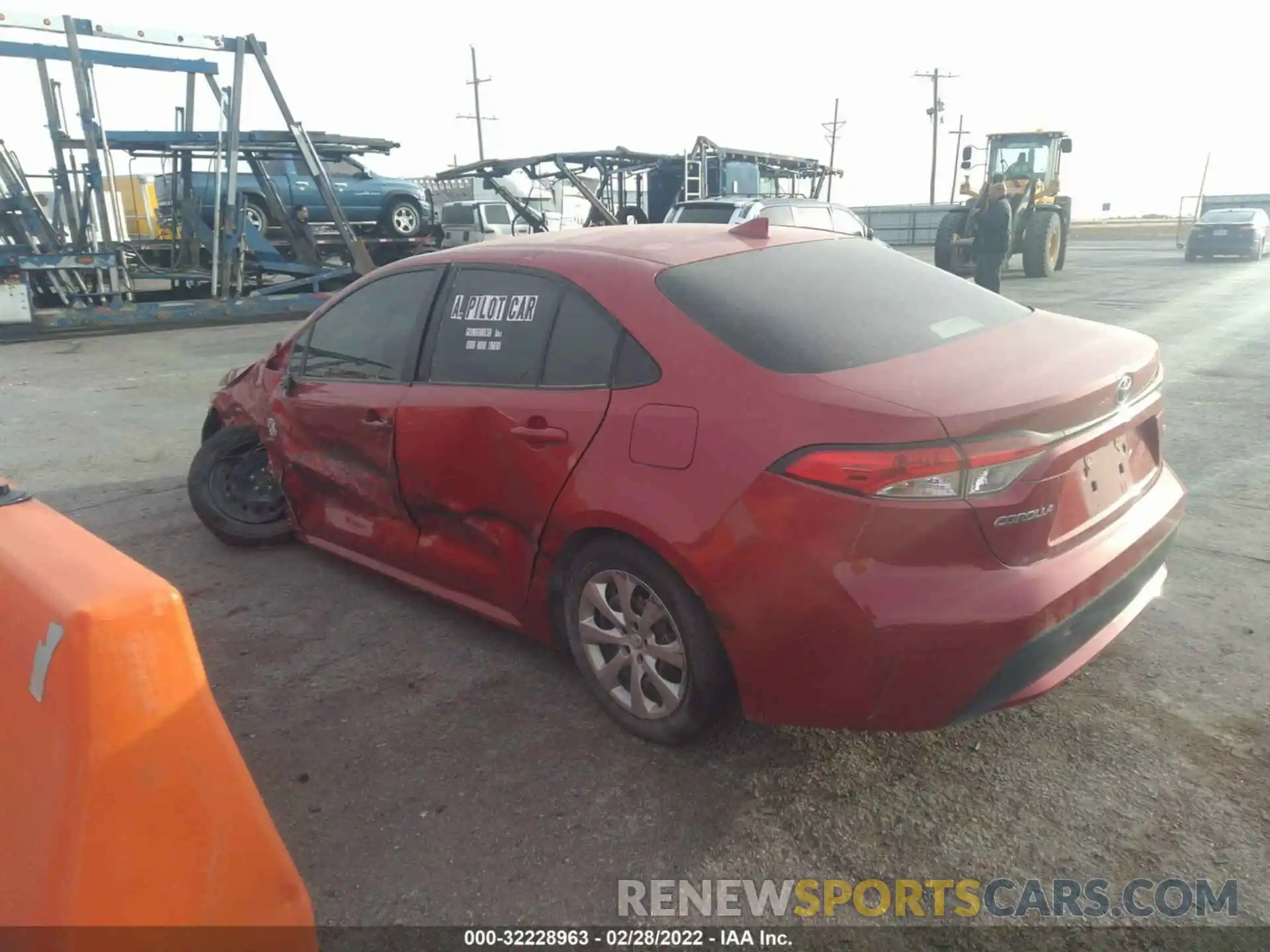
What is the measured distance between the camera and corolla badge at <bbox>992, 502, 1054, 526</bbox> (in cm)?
226

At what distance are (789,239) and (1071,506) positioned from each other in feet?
4.79

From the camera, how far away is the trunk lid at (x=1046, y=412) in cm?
228

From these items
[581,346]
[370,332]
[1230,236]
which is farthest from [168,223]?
[1230,236]

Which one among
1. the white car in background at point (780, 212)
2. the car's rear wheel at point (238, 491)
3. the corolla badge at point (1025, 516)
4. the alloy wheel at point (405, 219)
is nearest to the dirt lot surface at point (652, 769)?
the car's rear wheel at point (238, 491)

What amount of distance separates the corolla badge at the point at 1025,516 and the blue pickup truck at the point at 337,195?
1570 centimetres

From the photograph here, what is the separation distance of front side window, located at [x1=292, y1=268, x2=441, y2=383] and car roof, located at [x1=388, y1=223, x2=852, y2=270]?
0.37 ft

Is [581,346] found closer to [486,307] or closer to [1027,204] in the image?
Result: [486,307]

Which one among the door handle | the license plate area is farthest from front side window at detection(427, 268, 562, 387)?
the license plate area

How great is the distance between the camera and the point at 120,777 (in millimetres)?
1674

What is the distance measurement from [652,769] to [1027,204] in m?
20.3

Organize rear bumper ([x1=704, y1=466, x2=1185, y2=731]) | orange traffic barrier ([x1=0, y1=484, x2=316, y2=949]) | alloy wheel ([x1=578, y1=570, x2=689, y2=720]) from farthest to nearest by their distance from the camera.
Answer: alloy wheel ([x1=578, y1=570, x2=689, y2=720]), rear bumper ([x1=704, y1=466, x2=1185, y2=731]), orange traffic barrier ([x1=0, y1=484, x2=316, y2=949])

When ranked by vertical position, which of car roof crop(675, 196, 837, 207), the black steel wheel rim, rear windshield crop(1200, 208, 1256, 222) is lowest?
the black steel wheel rim

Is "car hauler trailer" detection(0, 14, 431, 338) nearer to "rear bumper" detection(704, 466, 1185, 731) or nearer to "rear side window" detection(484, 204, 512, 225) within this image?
"rear side window" detection(484, 204, 512, 225)

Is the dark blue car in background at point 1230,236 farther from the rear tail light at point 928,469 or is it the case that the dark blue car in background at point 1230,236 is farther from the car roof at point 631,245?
the rear tail light at point 928,469
